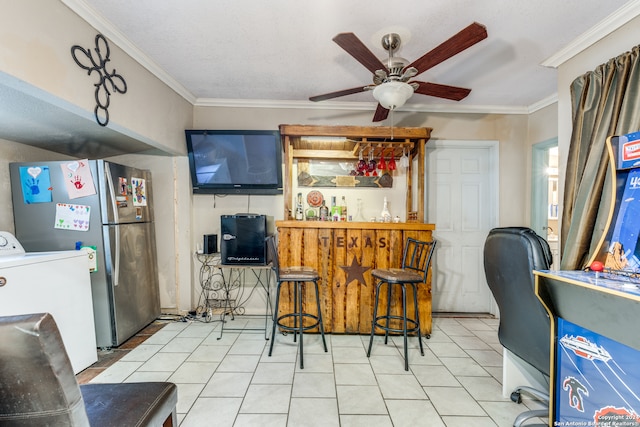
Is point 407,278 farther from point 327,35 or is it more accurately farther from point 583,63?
point 583,63

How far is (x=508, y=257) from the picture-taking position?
155cm

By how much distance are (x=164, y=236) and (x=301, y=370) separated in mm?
2248

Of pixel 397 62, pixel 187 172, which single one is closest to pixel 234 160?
pixel 187 172

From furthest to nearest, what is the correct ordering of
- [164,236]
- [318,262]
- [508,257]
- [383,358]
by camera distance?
[164,236] < [318,262] < [383,358] < [508,257]

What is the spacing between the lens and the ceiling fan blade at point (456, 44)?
4.95 feet

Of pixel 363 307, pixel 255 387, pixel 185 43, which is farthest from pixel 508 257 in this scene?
pixel 185 43

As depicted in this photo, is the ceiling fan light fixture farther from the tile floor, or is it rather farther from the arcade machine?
the tile floor

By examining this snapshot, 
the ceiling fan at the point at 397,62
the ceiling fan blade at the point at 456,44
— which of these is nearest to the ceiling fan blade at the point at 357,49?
the ceiling fan at the point at 397,62

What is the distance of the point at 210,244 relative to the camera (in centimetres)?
324

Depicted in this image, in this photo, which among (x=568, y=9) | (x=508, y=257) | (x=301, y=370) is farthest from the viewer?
(x=301, y=370)

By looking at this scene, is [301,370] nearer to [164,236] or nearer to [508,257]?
[508,257]

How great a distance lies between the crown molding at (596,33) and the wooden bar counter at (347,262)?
1.74m

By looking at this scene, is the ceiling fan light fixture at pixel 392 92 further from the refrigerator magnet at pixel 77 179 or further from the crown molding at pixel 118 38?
the refrigerator magnet at pixel 77 179

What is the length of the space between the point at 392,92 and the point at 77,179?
266 centimetres
